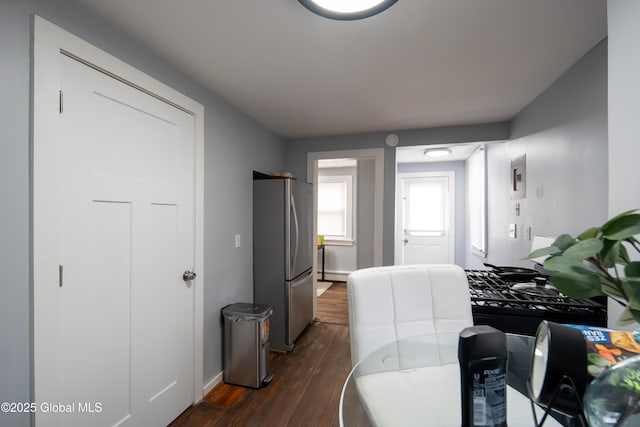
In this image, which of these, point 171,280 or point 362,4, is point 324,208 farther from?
point 362,4

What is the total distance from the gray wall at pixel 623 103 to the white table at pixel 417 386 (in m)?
0.47

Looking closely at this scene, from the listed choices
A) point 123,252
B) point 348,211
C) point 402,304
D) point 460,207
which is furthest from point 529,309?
point 348,211

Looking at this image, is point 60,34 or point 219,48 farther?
point 219,48

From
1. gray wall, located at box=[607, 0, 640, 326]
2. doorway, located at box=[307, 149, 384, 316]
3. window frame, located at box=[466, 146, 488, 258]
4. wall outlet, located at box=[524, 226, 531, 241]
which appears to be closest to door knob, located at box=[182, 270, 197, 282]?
doorway, located at box=[307, 149, 384, 316]

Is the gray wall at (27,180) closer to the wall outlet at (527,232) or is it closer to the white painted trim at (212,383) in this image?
the white painted trim at (212,383)

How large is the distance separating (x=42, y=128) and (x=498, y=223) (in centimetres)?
371

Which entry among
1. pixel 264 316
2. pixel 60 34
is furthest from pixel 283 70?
pixel 264 316

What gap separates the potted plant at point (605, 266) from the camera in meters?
0.46

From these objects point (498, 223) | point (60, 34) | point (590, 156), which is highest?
point (60, 34)

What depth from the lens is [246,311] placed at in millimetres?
2174

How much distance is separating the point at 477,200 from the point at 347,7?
11.7ft

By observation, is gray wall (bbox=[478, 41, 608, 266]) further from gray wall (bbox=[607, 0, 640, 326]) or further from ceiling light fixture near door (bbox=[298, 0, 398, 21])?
ceiling light fixture near door (bbox=[298, 0, 398, 21])

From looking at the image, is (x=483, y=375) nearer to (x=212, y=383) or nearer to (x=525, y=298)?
(x=525, y=298)

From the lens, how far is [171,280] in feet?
5.70
